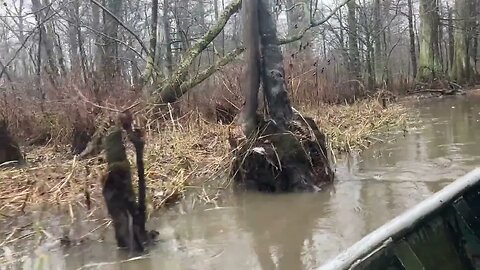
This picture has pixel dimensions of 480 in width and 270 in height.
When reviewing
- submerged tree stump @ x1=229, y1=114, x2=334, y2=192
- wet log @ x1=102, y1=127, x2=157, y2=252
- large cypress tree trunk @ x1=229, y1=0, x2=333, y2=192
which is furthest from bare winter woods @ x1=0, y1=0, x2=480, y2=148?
wet log @ x1=102, y1=127, x2=157, y2=252

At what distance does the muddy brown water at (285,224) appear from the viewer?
14.2 feet

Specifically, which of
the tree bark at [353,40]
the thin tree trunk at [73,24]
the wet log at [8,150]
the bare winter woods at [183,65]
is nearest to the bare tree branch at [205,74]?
the bare winter woods at [183,65]

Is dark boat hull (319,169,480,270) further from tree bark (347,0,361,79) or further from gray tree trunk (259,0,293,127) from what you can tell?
tree bark (347,0,361,79)

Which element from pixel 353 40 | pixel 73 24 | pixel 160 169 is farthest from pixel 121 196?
pixel 353 40

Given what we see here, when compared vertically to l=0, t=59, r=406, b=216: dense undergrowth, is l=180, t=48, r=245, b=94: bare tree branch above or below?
above

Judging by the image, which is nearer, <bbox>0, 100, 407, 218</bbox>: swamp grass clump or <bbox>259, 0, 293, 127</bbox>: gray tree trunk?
<bbox>0, 100, 407, 218</bbox>: swamp grass clump

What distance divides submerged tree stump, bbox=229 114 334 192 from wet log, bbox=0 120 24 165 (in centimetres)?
423

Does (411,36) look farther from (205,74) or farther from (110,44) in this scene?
(205,74)

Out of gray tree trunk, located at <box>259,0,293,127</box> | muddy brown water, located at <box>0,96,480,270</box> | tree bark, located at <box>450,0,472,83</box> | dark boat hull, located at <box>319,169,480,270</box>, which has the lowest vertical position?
muddy brown water, located at <box>0,96,480,270</box>

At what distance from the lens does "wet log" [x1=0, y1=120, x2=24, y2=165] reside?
29.8 feet

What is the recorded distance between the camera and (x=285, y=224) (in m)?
5.17

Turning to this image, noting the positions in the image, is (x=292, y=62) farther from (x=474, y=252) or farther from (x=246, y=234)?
(x=474, y=252)

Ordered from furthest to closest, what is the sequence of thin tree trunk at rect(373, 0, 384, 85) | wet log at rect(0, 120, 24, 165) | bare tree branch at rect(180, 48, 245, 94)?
thin tree trunk at rect(373, 0, 384, 85) → bare tree branch at rect(180, 48, 245, 94) → wet log at rect(0, 120, 24, 165)

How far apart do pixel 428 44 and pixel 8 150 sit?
60.3 ft
